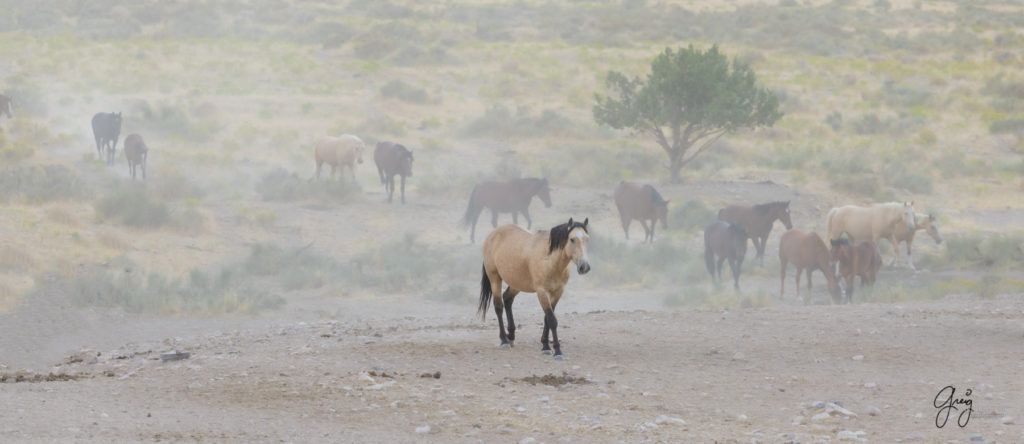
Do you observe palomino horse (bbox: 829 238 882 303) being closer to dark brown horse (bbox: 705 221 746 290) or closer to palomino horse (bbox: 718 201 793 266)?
dark brown horse (bbox: 705 221 746 290)

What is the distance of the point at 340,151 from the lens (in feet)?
91.7

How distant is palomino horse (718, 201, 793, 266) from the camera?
21094mm

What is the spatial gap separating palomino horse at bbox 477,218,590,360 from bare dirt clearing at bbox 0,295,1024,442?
0.51 meters

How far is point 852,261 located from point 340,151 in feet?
50.8

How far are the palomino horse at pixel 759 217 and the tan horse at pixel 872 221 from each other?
1.05 metres

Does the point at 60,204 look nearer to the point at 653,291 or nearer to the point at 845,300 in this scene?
the point at 653,291

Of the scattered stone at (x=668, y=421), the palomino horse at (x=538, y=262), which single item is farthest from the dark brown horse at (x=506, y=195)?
the scattered stone at (x=668, y=421)

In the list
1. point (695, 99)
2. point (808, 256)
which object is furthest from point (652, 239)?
point (695, 99)

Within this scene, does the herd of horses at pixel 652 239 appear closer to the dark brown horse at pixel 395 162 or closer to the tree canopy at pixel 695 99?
the dark brown horse at pixel 395 162

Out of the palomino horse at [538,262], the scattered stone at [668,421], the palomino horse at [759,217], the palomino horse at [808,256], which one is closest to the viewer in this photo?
the scattered stone at [668,421]

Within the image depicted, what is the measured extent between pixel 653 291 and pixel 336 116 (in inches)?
850

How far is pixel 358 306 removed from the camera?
17.2 m

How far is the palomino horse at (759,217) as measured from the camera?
2109 centimetres

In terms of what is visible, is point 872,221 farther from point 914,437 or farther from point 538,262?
point 914,437
